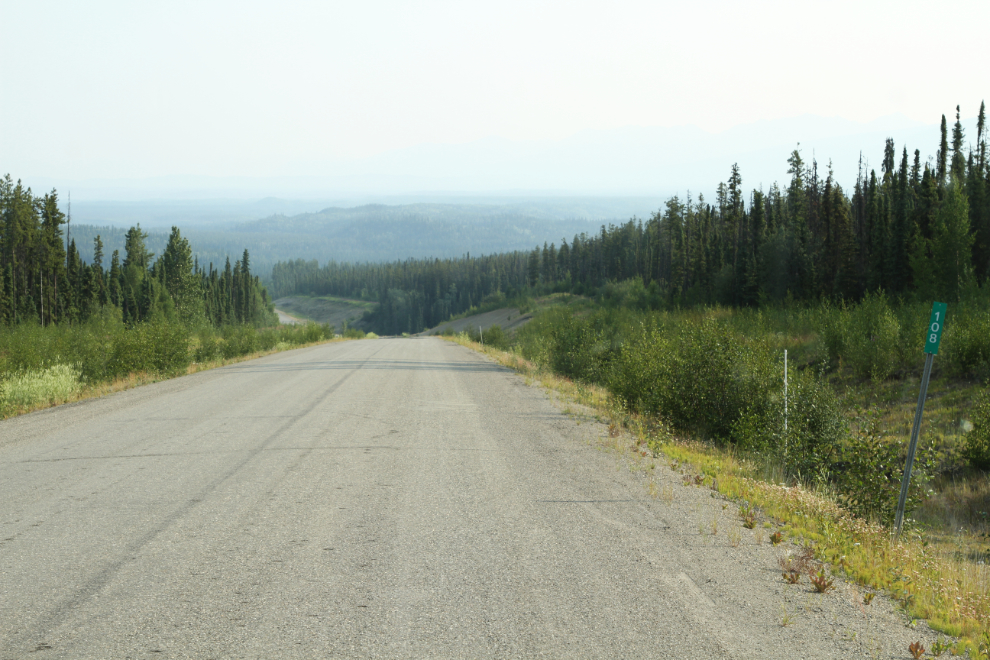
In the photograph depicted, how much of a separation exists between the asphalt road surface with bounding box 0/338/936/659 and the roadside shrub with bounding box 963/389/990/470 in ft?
29.1

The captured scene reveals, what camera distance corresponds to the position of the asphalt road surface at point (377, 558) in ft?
12.7

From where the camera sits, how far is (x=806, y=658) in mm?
3744

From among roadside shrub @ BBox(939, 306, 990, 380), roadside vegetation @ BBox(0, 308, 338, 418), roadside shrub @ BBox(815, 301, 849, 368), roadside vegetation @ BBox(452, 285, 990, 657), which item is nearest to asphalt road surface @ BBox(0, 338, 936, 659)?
roadside vegetation @ BBox(452, 285, 990, 657)

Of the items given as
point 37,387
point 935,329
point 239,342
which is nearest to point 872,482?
point 935,329

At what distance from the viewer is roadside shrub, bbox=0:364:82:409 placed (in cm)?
1381

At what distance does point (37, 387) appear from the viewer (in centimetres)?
1464

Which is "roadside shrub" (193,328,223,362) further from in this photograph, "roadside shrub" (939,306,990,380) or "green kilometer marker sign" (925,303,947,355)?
"green kilometer marker sign" (925,303,947,355)

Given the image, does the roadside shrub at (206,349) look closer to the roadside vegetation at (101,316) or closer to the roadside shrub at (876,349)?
the roadside vegetation at (101,316)

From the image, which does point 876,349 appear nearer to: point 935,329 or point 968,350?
point 968,350

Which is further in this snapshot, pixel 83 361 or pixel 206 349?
pixel 206 349

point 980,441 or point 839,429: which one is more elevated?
point 839,429

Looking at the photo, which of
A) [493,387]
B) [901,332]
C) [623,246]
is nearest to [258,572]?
[493,387]

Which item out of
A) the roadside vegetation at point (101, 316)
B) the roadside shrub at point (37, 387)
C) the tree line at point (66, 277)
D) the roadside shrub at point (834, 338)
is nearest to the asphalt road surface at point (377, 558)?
the roadside shrub at point (37, 387)

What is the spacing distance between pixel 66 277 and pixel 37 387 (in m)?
78.7
